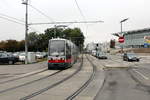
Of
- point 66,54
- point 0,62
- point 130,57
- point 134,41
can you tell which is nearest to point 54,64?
point 66,54

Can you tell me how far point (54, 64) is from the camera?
86.3 feet

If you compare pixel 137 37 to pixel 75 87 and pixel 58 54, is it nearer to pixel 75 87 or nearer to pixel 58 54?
pixel 58 54

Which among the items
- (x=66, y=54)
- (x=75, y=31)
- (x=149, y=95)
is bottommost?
(x=149, y=95)

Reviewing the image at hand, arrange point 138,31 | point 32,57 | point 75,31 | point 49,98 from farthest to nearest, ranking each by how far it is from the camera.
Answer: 1. point 138,31
2. point 75,31
3. point 32,57
4. point 49,98

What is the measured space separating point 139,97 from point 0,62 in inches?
1149

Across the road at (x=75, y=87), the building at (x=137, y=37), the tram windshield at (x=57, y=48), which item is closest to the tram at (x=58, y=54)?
the tram windshield at (x=57, y=48)

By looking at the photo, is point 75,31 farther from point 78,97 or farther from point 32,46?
point 78,97

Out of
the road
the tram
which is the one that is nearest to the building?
the tram

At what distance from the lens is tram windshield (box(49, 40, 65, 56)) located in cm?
2655

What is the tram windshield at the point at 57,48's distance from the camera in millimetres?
26547

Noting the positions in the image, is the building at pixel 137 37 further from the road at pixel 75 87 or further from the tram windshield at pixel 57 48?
the road at pixel 75 87

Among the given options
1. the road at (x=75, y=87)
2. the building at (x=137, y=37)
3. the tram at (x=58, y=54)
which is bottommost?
the road at (x=75, y=87)

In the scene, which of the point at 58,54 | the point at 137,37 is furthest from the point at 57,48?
the point at 137,37

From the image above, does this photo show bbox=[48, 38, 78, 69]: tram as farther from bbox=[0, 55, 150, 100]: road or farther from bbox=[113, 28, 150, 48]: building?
bbox=[113, 28, 150, 48]: building
